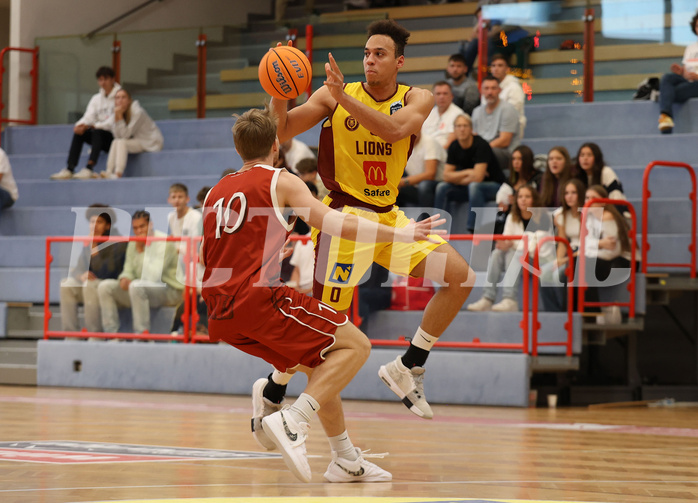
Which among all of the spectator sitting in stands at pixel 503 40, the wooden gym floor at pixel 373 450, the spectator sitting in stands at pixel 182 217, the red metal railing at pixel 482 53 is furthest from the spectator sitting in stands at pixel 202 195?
the spectator sitting in stands at pixel 503 40

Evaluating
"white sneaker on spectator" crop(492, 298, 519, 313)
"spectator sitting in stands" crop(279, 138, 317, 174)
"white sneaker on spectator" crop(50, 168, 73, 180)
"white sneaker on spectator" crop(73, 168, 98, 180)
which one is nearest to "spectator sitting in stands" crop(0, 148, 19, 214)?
"white sneaker on spectator" crop(50, 168, 73, 180)

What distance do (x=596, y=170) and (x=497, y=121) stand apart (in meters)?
1.61

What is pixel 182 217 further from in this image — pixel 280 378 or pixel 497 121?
pixel 280 378

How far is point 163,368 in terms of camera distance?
10.5 m

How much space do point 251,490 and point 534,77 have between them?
846 cm

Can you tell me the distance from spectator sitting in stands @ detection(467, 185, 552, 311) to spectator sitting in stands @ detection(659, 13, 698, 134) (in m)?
2.50

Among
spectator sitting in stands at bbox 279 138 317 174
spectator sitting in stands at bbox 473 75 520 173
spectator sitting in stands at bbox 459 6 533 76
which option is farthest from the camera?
spectator sitting in stands at bbox 459 6 533 76

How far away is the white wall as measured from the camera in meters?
15.3

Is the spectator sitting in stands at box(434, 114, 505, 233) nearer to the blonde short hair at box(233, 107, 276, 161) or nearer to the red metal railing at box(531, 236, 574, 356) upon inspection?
the red metal railing at box(531, 236, 574, 356)

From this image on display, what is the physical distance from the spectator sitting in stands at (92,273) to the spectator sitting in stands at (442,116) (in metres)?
3.56

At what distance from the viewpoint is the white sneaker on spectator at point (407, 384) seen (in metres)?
5.73

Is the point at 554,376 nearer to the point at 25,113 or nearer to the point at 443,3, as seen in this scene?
the point at 443,3

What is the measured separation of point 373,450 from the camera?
250 inches

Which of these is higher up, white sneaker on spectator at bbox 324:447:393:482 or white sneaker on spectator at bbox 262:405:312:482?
white sneaker on spectator at bbox 262:405:312:482
